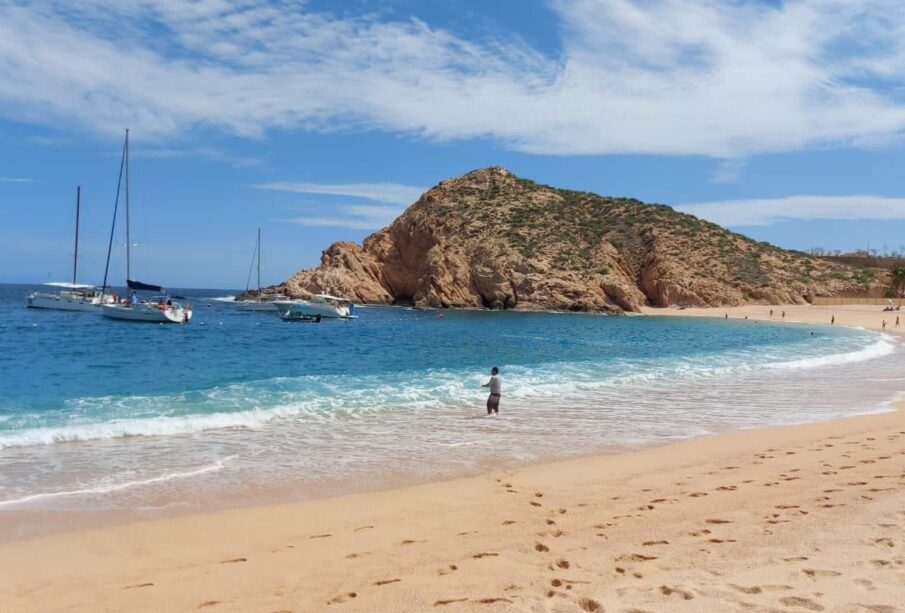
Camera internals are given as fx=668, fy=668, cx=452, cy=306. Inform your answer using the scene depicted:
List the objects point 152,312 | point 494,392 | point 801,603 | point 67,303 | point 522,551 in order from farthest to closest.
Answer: point 67,303 → point 152,312 → point 494,392 → point 522,551 → point 801,603

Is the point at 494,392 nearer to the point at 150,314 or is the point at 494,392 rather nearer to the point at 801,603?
the point at 801,603

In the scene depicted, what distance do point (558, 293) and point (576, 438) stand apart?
202 feet

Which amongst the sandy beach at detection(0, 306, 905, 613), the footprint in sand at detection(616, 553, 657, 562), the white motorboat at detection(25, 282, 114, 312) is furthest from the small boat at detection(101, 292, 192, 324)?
the footprint in sand at detection(616, 553, 657, 562)

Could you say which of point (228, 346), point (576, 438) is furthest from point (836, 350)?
point (228, 346)

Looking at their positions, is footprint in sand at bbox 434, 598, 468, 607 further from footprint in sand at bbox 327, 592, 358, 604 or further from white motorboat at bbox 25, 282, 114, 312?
white motorboat at bbox 25, 282, 114, 312

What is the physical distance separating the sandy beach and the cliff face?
2557 inches

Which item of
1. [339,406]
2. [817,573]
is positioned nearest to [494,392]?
[339,406]

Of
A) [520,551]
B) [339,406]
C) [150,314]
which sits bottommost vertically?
[339,406]

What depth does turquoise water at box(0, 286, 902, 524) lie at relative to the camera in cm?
916

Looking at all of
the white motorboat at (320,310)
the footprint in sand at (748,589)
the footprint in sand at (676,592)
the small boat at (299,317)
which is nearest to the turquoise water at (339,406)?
the footprint in sand at (676,592)

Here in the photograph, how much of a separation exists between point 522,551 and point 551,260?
73.6 meters

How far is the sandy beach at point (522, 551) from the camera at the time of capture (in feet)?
15.6

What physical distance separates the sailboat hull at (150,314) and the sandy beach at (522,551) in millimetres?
40716

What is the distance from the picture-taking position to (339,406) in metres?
14.9
